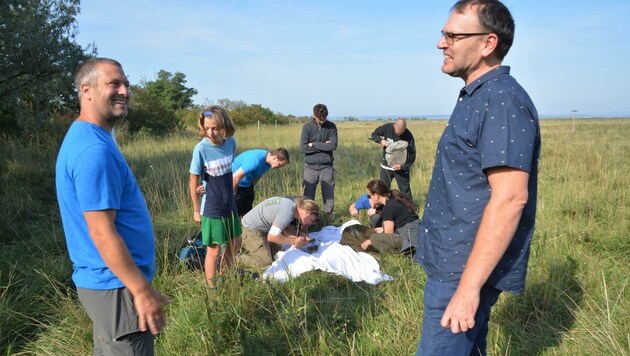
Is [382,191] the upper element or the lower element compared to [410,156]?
lower

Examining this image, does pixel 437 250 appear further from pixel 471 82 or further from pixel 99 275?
pixel 99 275

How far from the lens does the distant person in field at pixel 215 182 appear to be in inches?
139

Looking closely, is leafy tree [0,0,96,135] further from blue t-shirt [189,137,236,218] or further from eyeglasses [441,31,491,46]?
eyeglasses [441,31,491,46]

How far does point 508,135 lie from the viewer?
4.26ft

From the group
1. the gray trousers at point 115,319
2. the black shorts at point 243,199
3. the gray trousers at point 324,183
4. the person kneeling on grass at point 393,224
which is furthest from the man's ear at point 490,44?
the gray trousers at point 324,183

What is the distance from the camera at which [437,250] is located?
159cm

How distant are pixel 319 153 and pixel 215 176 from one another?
9.90ft

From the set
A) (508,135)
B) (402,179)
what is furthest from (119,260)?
(402,179)

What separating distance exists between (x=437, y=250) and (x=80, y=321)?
2.49 metres

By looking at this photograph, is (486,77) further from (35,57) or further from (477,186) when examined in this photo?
(35,57)

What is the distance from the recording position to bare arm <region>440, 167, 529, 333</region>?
1.30m

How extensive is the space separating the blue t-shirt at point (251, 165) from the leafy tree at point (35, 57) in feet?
17.2

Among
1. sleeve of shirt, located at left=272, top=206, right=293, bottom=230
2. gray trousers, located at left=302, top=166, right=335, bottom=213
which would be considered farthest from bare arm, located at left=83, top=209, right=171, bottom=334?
gray trousers, located at left=302, top=166, right=335, bottom=213

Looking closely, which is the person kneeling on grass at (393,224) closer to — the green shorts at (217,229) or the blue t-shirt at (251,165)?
the blue t-shirt at (251,165)
